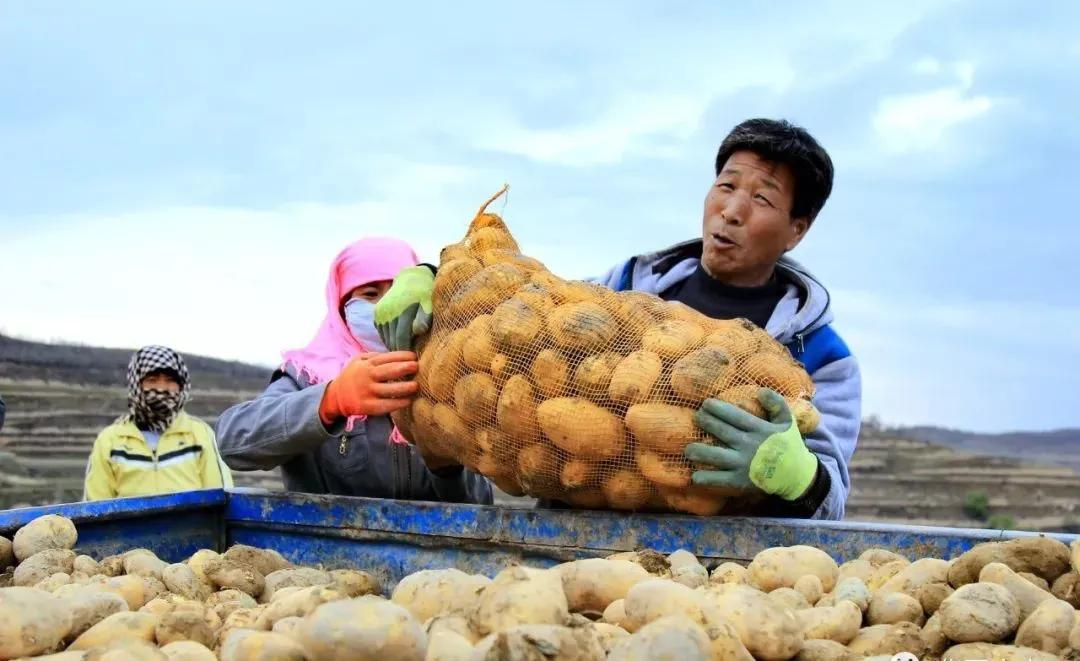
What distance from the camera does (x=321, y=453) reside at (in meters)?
4.18

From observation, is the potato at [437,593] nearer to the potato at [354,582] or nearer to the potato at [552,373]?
the potato at [354,582]

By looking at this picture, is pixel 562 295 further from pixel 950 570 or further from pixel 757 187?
pixel 950 570

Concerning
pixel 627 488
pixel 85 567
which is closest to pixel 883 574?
pixel 627 488

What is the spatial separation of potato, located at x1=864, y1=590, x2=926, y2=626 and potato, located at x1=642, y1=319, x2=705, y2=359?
0.95 metres

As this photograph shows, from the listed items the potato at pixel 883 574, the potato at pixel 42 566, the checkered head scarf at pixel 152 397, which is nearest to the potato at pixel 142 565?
the potato at pixel 42 566

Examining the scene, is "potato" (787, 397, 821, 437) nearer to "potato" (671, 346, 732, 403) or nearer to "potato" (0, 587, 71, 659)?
"potato" (671, 346, 732, 403)

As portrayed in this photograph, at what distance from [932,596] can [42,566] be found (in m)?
2.24

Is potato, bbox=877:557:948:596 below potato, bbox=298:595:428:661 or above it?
above

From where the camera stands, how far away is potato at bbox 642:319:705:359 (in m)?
3.09

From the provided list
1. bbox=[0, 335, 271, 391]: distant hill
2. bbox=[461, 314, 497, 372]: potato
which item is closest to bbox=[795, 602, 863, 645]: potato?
bbox=[461, 314, 497, 372]: potato

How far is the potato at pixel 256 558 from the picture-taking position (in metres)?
3.19

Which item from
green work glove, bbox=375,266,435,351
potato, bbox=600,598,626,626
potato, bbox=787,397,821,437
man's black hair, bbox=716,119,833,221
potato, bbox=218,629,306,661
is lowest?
potato, bbox=218,629,306,661

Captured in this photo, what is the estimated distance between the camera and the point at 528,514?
3.38 meters

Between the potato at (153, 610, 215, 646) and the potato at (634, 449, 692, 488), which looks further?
the potato at (634, 449, 692, 488)
